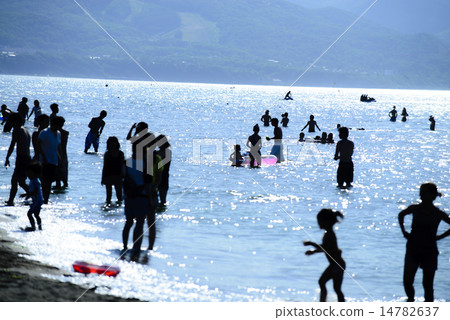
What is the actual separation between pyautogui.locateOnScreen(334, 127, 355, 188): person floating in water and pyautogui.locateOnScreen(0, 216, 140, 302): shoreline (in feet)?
36.0

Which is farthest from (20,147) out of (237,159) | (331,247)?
(237,159)

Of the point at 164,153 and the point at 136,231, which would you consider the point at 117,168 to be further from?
the point at 136,231

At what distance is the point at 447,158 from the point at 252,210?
24.1 metres

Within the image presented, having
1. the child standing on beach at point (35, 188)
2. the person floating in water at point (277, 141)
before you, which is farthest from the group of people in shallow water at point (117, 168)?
the person floating in water at point (277, 141)

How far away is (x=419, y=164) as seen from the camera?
112 ft

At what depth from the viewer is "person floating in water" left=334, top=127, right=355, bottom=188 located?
1872 cm

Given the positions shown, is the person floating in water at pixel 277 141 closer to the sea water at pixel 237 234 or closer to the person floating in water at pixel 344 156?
the sea water at pixel 237 234

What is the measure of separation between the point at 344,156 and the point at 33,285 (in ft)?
42.1

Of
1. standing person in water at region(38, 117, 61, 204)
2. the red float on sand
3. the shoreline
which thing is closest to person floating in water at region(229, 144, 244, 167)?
standing person in water at region(38, 117, 61, 204)

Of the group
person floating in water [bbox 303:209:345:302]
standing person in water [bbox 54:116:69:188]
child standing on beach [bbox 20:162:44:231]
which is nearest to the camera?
person floating in water [bbox 303:209:345:302]

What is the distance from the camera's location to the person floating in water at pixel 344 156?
1872 cm

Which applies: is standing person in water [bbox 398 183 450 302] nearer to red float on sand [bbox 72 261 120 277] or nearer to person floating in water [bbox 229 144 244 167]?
red float on sand [bbox 72 261 120 277]

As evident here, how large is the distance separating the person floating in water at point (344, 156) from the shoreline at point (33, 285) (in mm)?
10967

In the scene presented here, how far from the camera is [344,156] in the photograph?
19.5 m
